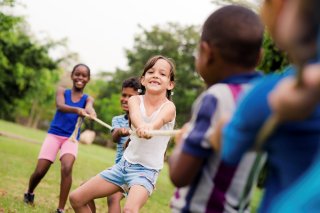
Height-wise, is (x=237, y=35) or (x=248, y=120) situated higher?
(x=237, y=35)

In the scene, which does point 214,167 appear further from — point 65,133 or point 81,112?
point 65,133

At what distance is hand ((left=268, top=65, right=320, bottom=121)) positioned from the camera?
1.38m

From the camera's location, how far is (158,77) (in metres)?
4.57

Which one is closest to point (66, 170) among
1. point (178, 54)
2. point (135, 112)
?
point (135, 112)

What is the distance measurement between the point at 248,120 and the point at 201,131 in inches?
13.8

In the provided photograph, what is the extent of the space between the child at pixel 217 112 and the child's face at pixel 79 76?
5033 mm

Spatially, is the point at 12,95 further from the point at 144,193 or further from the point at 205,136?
the point at 205,136

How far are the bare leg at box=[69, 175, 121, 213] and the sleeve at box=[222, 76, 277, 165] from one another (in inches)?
107

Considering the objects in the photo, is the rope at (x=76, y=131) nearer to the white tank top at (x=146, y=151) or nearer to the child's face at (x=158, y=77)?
the white tank top at (x=146, y=151)

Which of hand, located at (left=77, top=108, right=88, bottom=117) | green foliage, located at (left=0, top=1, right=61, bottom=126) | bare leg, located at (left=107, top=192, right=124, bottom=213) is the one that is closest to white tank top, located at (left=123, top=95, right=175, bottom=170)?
bare leg, located at (left=107, top=192, right=124, bottom=213)

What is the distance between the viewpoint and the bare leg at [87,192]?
432cm

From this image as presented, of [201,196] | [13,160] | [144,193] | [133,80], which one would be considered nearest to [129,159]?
[144,193]

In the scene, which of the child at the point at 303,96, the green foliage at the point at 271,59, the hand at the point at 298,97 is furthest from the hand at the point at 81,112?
the green foliage at the point at 271,59

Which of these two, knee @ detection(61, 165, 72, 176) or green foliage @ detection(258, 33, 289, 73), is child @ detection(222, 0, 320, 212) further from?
green foliage @ detection(258, 33, 289, 73)
